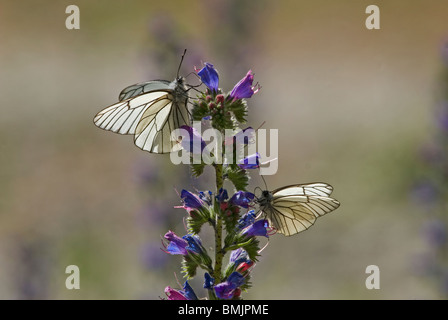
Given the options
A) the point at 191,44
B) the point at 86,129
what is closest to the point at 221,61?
the point at 191,44

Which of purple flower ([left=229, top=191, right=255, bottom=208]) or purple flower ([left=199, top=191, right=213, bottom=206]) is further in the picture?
purple flower ([left=199, top=191, right=213, bottom=206])

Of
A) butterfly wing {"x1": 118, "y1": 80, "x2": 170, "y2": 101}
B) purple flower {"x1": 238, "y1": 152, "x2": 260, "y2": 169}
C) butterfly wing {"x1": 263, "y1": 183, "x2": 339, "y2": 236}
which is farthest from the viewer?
butterfly wing {"x1": 118, "y1": 80, "x2": 170, "y2": 101}

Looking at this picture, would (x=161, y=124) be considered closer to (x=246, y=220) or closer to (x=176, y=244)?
(x=176, y=244)

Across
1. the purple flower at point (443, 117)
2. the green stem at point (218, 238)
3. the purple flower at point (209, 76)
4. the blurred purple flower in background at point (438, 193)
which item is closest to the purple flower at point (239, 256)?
the green stem at point (218, 238)

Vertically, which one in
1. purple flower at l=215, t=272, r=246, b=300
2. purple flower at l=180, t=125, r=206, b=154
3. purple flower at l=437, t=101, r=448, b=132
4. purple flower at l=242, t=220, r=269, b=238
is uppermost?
purple flower at l=437, t=101, r=448, b=132

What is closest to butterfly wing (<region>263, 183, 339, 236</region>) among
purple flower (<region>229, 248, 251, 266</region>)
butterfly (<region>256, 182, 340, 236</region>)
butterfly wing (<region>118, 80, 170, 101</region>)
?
butterfly (<region>256, 182, 340, 236</region>)

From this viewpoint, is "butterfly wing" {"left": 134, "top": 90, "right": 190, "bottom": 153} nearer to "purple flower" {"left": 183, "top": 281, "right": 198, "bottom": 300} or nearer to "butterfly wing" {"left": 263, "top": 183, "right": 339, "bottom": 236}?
"butterfly wing" {"left": 263, "top": 183, "right": 339, "bottom": 236}

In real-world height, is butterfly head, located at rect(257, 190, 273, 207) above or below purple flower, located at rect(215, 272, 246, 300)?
above
